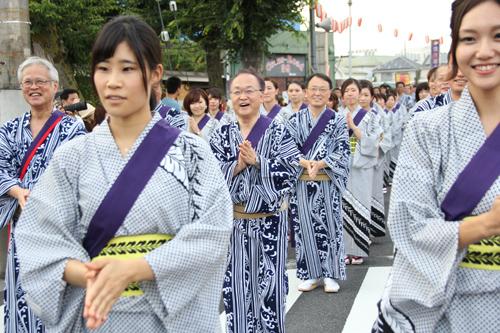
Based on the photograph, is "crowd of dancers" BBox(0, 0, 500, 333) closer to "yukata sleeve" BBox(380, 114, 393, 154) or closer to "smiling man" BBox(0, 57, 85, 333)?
"smiling man" BBox(0, 57, 85, 333)

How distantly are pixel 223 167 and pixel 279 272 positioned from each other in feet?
2.60

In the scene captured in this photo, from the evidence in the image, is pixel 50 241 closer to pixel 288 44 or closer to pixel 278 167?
pixel 278 167

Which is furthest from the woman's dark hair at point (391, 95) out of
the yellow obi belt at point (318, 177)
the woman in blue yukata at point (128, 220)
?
the woman in blue yukata at point (128, 220)

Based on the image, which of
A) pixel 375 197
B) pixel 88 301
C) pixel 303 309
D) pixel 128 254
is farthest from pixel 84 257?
pixel 375 197

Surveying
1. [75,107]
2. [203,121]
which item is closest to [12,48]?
[75,107]

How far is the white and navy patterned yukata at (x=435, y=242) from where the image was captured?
2025 mm

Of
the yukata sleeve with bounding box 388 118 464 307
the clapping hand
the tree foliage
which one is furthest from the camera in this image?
the tree foliage

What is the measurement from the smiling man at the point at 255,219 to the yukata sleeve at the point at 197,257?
1918 millimetres

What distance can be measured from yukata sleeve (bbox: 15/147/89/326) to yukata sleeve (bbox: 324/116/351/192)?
3.94 m

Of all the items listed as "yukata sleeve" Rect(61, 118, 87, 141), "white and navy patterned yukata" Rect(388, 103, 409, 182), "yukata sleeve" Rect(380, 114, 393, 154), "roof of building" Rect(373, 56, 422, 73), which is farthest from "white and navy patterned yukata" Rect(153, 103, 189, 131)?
"roof of building" Rect(373, 56, 422, 73)

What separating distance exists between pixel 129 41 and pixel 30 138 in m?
2.04

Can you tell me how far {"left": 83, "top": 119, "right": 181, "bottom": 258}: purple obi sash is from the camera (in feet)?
7.32

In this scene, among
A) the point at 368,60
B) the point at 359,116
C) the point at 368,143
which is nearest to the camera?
the point at 368,143

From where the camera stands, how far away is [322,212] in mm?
6188
